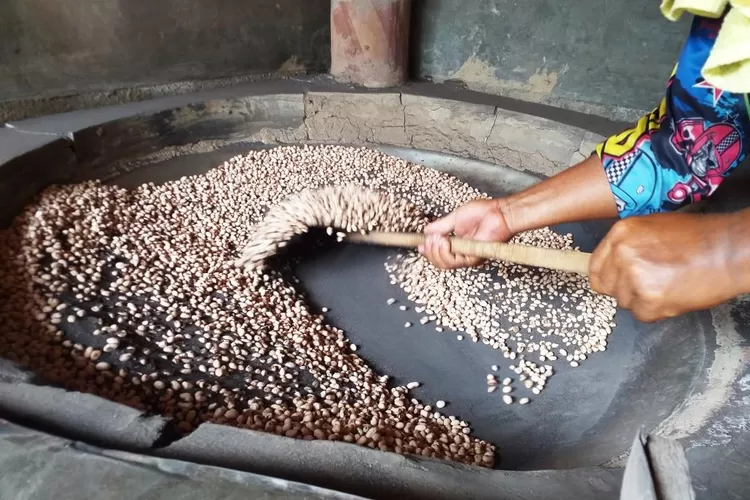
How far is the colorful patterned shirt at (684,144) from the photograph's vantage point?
1219 millimetres

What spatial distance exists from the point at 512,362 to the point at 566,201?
575mm

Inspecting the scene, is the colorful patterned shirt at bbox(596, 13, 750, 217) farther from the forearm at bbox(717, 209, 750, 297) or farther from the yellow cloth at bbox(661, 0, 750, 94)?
the forearm at bbox(717, 209, 750, 297)

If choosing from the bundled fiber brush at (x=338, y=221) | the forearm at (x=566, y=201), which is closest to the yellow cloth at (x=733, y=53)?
the forearm at (x=566, y=201)

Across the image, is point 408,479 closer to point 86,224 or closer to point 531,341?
point 531,341

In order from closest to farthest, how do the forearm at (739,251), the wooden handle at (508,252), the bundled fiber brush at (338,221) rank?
1. the forearm at (739,251)
2. the wooden handle at (508,252)
3. the bundled fiber brush at (338,221)

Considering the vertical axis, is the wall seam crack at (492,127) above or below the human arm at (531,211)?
above

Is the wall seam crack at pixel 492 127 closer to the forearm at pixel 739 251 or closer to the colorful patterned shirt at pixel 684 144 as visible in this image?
the colorful patterned shirt at pixel 684 144

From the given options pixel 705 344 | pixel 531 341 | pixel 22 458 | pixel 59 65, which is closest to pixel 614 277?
pixel 705 344

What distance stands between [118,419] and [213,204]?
1467 mm

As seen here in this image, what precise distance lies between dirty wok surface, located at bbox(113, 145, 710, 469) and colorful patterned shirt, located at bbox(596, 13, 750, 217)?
0.35m

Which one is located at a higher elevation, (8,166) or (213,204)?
(213,204)

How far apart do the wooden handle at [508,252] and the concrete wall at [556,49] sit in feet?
6.27

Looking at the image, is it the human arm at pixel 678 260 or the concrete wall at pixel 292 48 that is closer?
the human arm at pixel 678 260

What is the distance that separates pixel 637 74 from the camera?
284 centimetres
